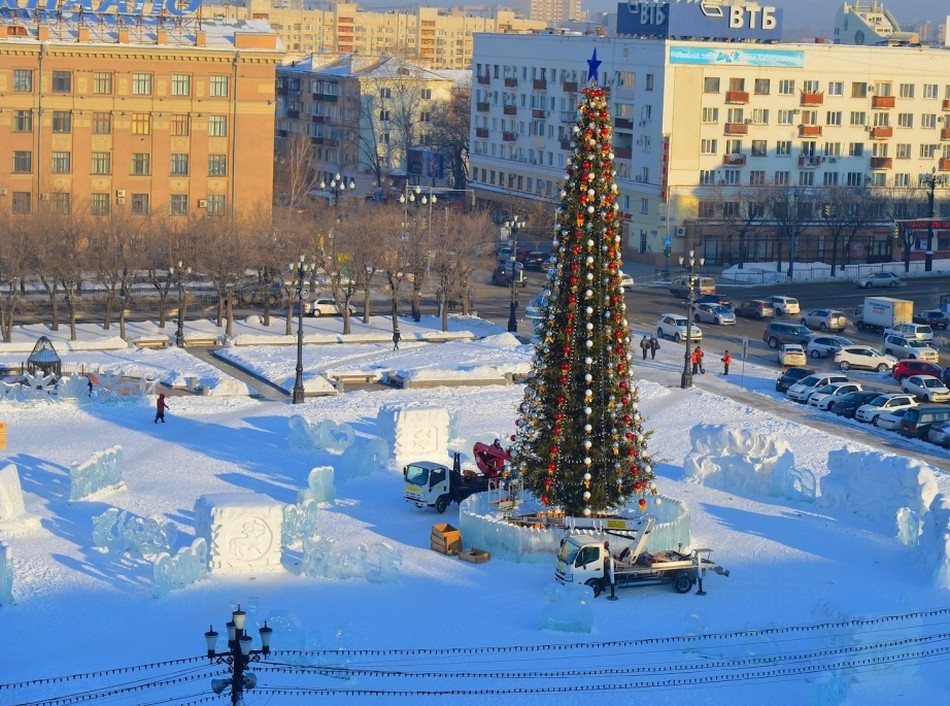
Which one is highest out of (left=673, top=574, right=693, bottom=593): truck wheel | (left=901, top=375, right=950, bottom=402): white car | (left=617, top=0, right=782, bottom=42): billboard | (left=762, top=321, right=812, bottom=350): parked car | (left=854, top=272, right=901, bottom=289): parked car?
(left=617, top=0, right=782, bottom=42): billboard

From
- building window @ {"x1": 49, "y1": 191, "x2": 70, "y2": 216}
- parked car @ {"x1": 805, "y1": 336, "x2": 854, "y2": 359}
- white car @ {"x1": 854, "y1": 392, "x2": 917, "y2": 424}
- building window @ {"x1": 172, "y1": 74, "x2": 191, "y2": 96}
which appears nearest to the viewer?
white car @ {"x1": 854, "y1": 392, "x2": 917, "y2": 424}

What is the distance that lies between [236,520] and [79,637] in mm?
4274

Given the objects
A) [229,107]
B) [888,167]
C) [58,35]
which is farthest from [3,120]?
[888,167]

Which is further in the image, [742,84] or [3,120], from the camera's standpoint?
[742,84]

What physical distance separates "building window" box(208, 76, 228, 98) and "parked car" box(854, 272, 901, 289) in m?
30.2

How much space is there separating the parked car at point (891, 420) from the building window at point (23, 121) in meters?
41.9

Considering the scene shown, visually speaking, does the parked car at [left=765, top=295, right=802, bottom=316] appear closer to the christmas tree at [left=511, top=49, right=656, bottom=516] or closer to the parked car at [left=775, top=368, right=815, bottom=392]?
the parked car at [left=775, top=368, right=815, bottom=392]

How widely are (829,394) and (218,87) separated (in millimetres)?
36997

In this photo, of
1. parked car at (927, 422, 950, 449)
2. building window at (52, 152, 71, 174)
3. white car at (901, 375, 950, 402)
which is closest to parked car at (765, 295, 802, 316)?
white car at (901, 375, 950, 402)

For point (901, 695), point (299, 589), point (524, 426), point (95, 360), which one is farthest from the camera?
point (95, 360)

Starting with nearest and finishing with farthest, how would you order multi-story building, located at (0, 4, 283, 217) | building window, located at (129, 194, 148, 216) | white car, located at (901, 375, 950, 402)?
white car, located at (901, 375, 950, 402) < multi-story building, located at (0, 4, 283, 217) < building window, located at (129, 194, 148, 216)

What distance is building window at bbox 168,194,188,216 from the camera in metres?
→ 77.2

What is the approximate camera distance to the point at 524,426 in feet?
109

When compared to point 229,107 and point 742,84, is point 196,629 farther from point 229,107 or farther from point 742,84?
point 742,84
